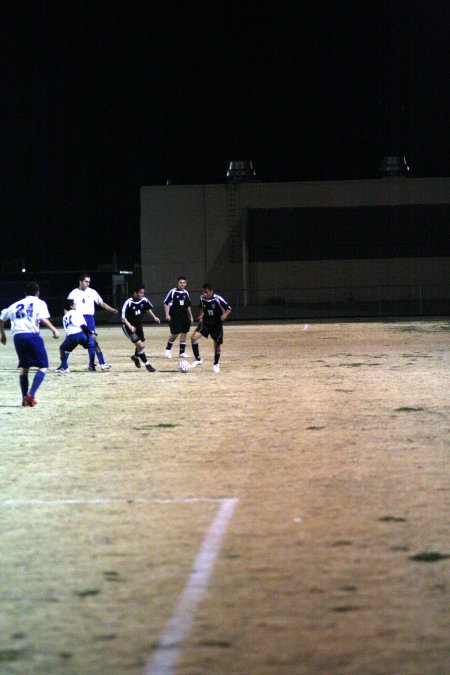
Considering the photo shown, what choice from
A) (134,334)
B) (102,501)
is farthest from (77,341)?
(102,501)

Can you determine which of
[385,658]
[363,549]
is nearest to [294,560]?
[363,549]

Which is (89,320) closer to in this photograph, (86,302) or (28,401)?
(86,302)

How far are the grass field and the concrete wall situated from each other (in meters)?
40.7

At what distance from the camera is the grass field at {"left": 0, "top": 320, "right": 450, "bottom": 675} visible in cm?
513

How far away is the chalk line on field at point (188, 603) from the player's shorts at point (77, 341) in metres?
13.8

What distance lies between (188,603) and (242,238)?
52.0m

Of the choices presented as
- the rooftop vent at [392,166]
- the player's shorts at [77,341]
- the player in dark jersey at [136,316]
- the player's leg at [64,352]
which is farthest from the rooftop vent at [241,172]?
the player's shorts at [77,341]

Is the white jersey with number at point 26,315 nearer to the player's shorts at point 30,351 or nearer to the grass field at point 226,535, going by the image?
the player's shorts at point 30,351

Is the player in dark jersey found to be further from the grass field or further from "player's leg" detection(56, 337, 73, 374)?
the grass field

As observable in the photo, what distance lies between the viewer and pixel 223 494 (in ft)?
29.6

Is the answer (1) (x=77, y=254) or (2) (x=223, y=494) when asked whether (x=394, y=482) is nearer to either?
(2) (x=223, y=494)

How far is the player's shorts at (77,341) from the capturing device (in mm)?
21594

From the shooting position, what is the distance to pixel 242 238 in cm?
5731

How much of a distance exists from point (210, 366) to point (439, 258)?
121ft
